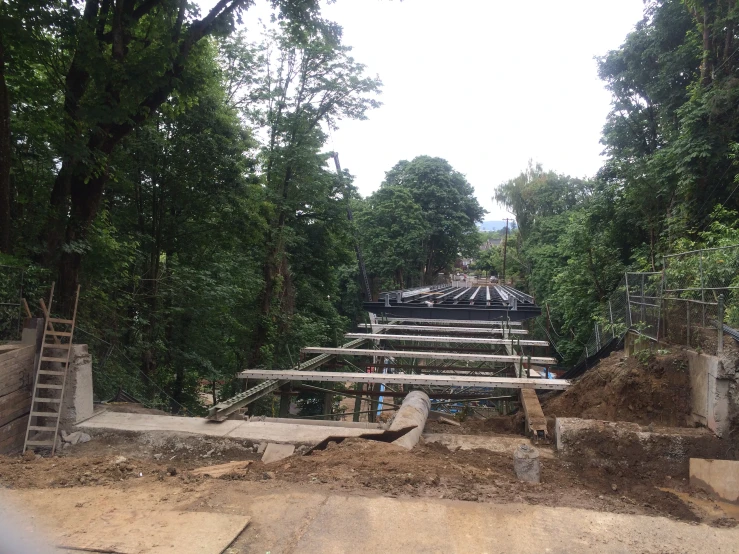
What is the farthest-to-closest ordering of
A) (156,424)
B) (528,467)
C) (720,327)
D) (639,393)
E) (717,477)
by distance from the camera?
(639,393), (156,424), (720,327), (717,477), (528,467)

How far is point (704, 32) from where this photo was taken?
14641 mm

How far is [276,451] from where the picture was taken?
571 centimetres

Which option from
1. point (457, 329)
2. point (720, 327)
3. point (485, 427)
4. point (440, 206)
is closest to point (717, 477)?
point (720, 327)

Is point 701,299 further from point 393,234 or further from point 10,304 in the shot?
point 393,234

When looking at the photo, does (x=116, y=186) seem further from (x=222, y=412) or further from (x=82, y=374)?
(x=222, y=412)

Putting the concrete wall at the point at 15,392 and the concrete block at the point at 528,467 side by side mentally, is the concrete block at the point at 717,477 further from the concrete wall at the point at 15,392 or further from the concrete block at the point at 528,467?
the concrete wall at the point at 15,392

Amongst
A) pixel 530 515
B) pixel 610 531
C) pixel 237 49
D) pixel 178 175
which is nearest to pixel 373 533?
pixel 530 515

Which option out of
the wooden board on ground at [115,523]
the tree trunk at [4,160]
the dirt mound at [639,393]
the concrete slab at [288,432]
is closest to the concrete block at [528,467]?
the concrete slab at [288,432]

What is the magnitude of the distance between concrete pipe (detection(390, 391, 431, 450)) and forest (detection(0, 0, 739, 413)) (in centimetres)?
523

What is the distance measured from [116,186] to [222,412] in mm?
8469

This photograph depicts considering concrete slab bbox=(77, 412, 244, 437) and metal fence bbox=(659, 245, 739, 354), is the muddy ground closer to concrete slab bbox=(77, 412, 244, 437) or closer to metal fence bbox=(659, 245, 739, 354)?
concrete slab bbox=(77, 412, 244, 437)

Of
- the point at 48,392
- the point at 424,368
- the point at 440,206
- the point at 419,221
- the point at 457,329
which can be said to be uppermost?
the point at 440,206

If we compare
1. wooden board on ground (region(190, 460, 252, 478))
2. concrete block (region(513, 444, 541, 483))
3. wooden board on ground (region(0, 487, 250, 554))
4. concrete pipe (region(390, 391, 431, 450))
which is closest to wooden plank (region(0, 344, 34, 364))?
wooden board on ground (region(0, 487, 250, 554))

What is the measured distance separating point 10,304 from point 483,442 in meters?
6.53
